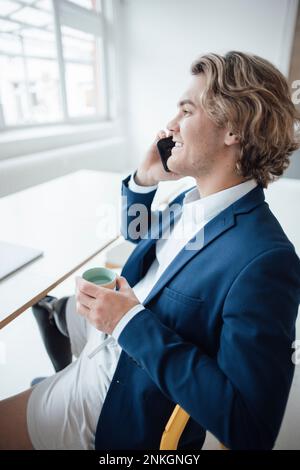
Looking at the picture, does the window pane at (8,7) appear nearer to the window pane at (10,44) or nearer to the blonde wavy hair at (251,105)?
the window pane at (10,44)

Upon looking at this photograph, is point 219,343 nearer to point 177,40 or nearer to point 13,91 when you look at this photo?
point 13,91

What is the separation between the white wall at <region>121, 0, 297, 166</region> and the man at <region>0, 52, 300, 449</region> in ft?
8.65

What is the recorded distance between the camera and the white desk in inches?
33.8

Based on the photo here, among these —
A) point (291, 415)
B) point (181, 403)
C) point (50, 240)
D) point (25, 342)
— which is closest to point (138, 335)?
point (181, 403)

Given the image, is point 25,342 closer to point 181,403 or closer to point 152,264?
point 152,264

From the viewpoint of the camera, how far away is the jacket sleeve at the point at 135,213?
Answer: 3.94 feet

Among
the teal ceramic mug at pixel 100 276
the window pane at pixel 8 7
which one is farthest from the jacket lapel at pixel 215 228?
the window pane at pixel 8 7

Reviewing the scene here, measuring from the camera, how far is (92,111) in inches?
148

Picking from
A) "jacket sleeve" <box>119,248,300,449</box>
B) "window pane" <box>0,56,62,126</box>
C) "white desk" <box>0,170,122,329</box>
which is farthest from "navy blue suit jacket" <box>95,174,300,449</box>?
"window pane" <box>0,56,62,126</box>

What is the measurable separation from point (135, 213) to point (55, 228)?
0.33 m

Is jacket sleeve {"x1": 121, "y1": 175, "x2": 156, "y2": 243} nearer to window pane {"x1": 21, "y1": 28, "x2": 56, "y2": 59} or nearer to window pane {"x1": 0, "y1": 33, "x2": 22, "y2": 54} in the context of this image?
window pane {"x1": 0, "y1": 33, "x2": 22, "y2": 54}

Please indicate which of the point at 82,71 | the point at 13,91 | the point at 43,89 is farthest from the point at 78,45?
the point at 13,91

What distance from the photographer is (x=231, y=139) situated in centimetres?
80

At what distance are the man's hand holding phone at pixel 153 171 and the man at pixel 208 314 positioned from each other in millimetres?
205
